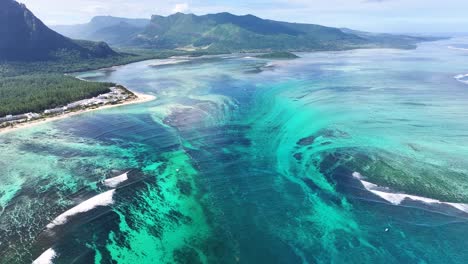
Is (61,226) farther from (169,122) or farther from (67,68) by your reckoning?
(67,68)

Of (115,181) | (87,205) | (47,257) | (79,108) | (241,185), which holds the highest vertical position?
(79,108)

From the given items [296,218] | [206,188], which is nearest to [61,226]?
[206,188]

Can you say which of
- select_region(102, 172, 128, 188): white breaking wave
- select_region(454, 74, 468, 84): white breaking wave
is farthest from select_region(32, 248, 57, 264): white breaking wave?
select_region(454, 74, 468, 84): white breaking wave

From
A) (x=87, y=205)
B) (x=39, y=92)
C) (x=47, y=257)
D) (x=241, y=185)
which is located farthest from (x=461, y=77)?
(x=39, y=92)

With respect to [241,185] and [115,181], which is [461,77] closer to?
[241,185]

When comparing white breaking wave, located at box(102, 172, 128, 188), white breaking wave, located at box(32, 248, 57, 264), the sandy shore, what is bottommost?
white breaking wave, located at box(32, 248, 57, 264)

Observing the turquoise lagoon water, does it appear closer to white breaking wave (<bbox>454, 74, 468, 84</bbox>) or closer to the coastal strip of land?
the coastal strip of land
